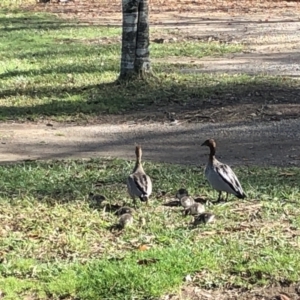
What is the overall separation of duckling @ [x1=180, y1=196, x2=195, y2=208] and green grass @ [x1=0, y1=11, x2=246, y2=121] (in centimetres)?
553

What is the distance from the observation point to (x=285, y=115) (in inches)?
450

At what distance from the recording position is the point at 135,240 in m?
5.79

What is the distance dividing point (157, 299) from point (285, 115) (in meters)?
6.95

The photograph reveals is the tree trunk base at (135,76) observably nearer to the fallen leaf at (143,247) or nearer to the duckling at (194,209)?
the duckling at (194,209)

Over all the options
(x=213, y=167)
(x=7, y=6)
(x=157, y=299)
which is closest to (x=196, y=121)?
(x=213, y=167)

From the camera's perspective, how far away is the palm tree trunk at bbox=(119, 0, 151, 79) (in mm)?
13602

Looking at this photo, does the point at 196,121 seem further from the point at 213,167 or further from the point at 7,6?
the point at 7,6

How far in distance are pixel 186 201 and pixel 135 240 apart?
2.40 ft

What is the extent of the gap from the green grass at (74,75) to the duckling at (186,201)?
5.53 metres

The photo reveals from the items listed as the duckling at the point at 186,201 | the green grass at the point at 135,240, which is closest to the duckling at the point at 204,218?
the green grass at the point at 135,240

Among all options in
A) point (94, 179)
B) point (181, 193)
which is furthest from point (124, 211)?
point (94, 179)

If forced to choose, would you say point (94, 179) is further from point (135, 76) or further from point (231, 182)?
point (135, 76)

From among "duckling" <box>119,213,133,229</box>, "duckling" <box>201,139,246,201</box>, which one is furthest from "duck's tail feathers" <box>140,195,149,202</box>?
"duckling" <box>201,139,246,201</box>

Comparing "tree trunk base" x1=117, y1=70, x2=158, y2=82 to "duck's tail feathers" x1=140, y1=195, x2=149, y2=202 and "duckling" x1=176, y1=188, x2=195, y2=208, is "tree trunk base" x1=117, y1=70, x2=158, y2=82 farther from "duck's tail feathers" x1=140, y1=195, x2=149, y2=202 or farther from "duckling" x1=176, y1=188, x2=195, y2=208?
"duck's tail feathers" x1=140, y1=195, x2=149, y2=202
